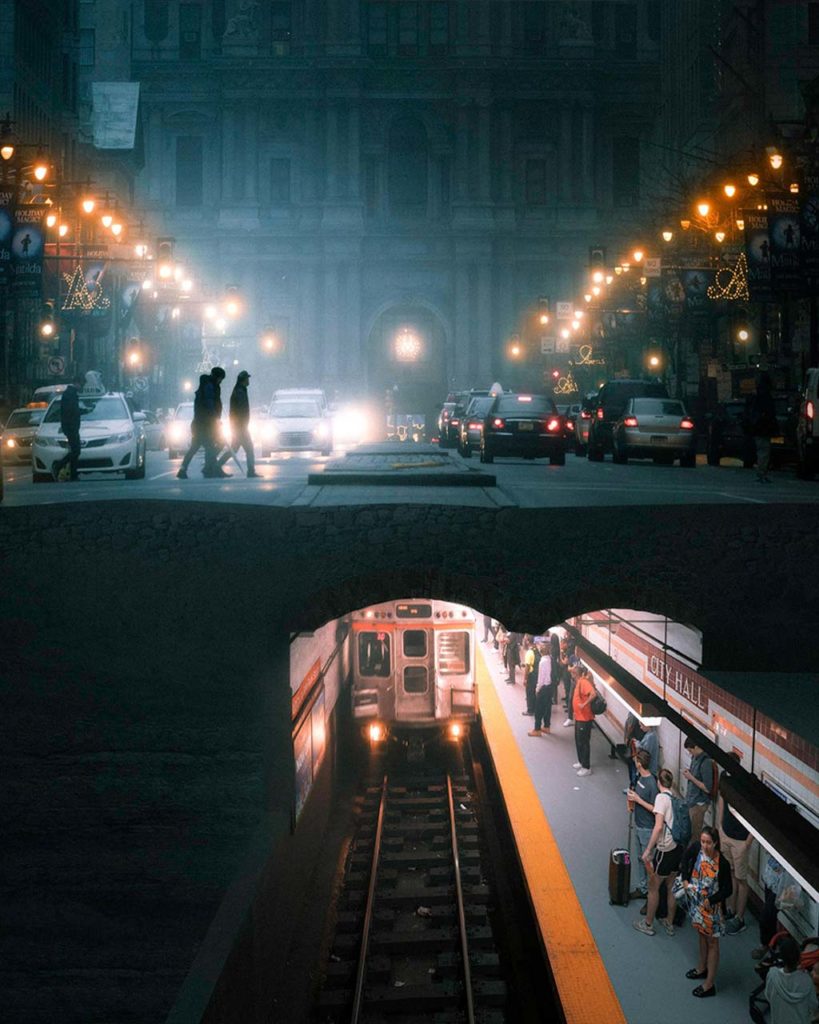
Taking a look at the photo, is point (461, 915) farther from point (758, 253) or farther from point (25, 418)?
point (25, 418)

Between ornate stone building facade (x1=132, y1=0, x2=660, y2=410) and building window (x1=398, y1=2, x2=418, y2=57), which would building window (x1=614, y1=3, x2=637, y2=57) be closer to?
ornate stone building facade (x1=132, y1=0, x2=660, y2=410)

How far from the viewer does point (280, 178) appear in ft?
280

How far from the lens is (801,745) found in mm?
13195

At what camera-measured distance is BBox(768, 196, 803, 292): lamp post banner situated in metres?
31.3

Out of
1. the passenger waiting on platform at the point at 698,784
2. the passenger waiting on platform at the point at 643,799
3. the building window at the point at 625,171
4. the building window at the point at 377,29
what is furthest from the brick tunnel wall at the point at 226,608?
the building window at the point at 377,29

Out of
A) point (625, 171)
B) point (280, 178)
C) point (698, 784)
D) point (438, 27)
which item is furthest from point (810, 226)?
point (438, 27)

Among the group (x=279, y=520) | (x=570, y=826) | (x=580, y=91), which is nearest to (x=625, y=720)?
(x=570, y=826)

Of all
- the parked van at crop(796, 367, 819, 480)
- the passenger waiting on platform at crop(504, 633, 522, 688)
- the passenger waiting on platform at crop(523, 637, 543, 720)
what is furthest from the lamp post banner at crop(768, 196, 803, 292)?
the passenger waiting on platform at crop(504, 633, 522, 688)

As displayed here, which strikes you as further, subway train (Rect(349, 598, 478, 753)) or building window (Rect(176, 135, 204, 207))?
building window (Rect(176, 135, 204, 207))

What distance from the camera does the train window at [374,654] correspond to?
1192 inches

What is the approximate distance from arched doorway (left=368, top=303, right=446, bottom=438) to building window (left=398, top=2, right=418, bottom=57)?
1629 centimetres

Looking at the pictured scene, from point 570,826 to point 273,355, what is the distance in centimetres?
6344

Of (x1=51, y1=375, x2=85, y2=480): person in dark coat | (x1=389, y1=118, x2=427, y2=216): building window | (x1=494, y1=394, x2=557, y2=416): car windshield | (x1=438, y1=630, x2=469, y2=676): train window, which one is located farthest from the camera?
(x1=389, y1=118, x2=427, y2=216): building window

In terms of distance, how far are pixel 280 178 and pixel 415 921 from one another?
233 feet
